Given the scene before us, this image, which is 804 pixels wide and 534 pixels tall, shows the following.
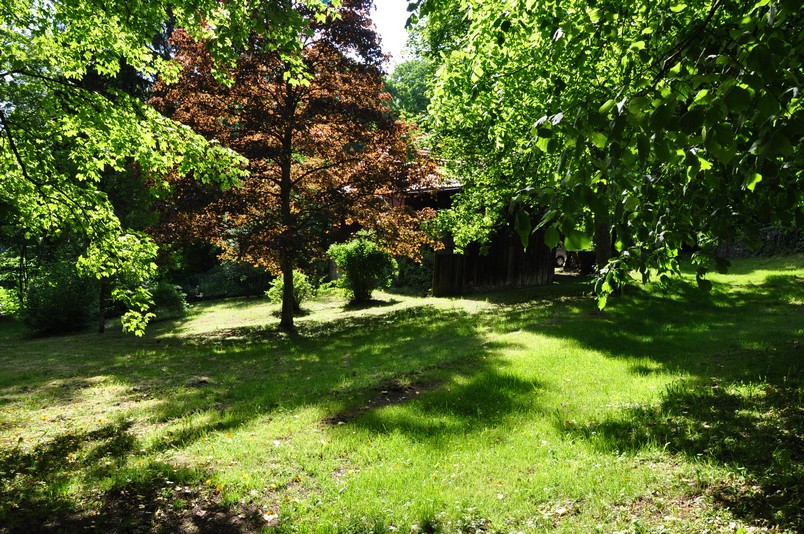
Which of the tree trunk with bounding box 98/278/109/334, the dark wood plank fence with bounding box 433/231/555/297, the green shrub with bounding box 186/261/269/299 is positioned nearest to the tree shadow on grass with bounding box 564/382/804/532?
the dark wood plank fence with bounding box 433/231/555/297

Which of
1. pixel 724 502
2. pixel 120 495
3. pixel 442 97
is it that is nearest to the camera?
pixel 724 502

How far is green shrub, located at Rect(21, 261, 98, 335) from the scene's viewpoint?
53.5ft

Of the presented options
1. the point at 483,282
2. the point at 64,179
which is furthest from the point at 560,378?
the point at 483,282

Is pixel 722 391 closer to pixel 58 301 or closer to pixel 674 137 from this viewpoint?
pixel 674 137

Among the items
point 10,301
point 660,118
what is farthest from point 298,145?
point 10,301

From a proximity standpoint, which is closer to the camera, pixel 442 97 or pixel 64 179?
pixel 64 179

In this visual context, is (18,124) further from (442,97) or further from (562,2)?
(562,2)

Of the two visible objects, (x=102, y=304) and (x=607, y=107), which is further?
(x=102, y=304)

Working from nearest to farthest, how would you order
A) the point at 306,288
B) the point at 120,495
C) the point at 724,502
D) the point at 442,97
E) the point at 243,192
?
the point at 724,502 → the point at 120,495 → the point at 442,97 → the point at 243,192 → the point at 306,288

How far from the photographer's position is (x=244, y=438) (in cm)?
536

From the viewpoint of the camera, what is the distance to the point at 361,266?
680 inches

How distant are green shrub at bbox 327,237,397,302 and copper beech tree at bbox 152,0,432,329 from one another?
13.8 feet

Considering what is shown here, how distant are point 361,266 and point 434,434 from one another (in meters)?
12.3

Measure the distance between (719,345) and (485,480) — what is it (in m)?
6.21
